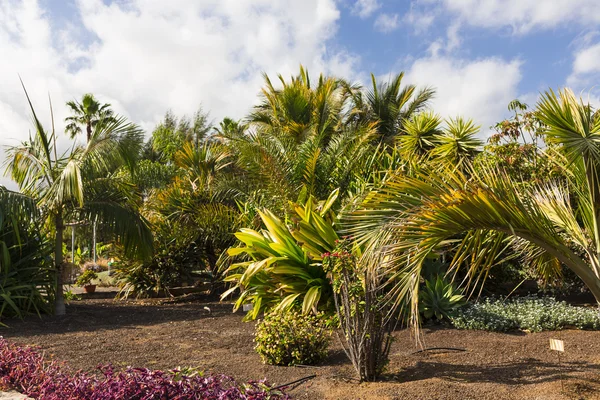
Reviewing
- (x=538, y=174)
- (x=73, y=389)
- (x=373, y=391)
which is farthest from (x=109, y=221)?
(x=538, y=174)

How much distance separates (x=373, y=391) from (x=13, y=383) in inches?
124

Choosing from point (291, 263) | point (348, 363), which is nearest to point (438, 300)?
point (291, 263)

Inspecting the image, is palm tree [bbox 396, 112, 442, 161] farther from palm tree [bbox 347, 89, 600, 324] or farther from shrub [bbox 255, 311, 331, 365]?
palm tree [bbox 347, 89, 600, 324]

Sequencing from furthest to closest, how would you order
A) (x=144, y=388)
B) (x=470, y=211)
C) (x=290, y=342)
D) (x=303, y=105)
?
(x=303, y=105), (x=290, y=342), (x=144, y=388), (x=470, y=211)

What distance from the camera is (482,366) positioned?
5.21 m

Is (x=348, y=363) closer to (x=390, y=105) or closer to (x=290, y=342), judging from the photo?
(x=290, y=342)

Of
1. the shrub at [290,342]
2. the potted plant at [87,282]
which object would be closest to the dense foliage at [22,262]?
the shrub at [290,342]

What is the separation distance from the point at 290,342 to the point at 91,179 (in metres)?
5.87

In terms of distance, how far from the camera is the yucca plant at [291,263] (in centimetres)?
740

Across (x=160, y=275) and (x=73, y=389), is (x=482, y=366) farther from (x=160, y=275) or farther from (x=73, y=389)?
(x=160, y=275)

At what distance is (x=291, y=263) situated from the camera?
7.78 meters

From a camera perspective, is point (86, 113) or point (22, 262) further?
point (86, 113)

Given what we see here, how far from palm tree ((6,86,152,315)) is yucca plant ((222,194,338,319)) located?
3000 mm

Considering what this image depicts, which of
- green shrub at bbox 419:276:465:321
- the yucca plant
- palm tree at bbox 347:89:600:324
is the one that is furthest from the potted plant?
palm tree at bbox 347:89:600:324
